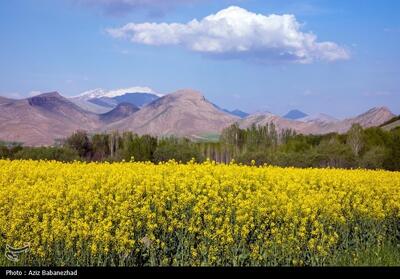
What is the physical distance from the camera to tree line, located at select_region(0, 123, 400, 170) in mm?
69500

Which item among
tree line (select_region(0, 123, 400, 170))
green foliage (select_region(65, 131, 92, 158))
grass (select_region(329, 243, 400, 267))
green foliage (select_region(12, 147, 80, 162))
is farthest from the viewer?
green foliage (select_region(65, 131, 92, 158))

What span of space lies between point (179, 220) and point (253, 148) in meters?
95.7

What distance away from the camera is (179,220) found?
37.9 feet

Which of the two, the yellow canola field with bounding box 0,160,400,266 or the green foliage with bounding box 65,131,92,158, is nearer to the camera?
the yellow canola field with bounding box 0,160,400,266

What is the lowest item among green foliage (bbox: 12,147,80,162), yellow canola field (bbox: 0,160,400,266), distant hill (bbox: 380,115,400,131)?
green foliage (bbox: 12,147,80,162)

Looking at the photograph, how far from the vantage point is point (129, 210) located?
11172 millimetres

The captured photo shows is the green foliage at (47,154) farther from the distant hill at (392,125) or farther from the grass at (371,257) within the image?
the distant hill at (392,125)

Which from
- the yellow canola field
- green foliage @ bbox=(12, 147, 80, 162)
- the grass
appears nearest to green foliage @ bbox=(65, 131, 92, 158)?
green foliage @ bbox=(12, 147, 80, 162)

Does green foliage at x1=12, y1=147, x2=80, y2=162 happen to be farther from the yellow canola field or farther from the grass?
the grass

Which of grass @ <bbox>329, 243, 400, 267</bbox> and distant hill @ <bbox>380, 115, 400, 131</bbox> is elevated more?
distant hill @ <bbox>380, 115, 400, 131</bbox>

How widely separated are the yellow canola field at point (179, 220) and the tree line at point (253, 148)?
125 feet

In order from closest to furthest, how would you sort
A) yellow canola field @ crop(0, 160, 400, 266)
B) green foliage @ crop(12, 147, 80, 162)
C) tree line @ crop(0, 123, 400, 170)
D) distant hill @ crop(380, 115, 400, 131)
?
yellow canola field @ crop(0, 160, 400, 266), green foliage @ crop(12, 147, 80, 162), tree line @ crop(0, 123, 400, 170), distant hill @ crop(380, 115, 400, 131)

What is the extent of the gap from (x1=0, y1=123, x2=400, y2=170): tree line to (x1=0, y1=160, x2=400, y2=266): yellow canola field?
3805cm

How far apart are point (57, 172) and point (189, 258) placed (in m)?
6.03
